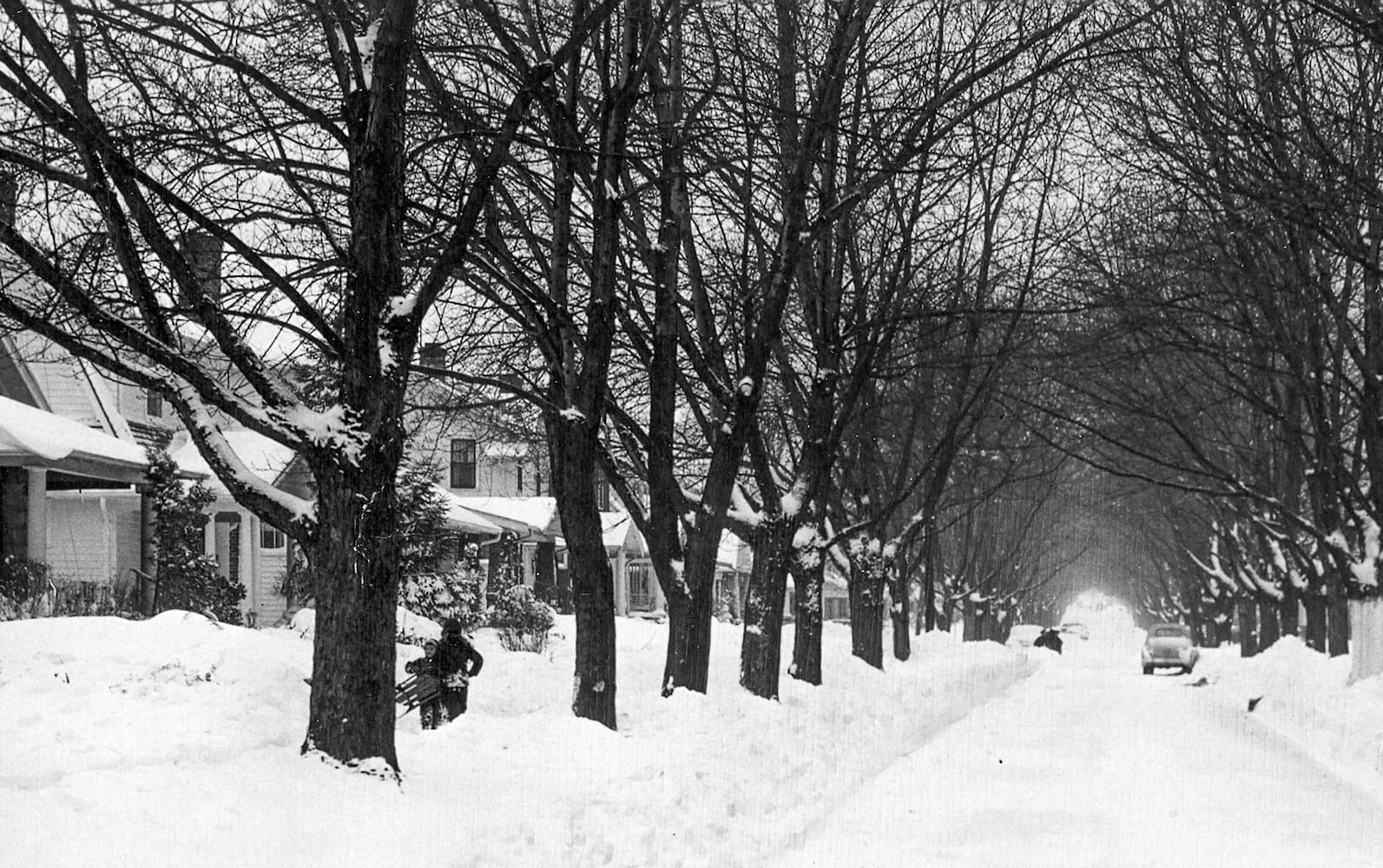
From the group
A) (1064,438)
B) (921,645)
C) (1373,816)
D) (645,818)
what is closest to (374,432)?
(645,818)

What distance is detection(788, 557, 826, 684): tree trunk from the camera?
20172 mm

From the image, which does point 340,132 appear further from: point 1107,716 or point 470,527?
point 470,527

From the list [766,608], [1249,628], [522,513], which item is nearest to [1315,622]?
[1249,628]

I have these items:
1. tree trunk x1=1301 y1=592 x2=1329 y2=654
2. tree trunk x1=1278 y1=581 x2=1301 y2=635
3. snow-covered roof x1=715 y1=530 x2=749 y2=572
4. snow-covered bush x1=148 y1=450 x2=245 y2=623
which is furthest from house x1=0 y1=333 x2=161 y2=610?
snow-covered roof x1=715 y1=530 x2=749 y2=572

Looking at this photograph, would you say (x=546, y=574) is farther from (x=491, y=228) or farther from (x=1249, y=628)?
(x=491, y=228)

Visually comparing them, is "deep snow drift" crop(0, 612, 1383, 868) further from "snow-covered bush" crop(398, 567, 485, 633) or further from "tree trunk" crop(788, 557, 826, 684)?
"snow-covered bush" crop(398, 567, 485, 633)

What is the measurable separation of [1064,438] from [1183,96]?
Answer: 85.9 feet

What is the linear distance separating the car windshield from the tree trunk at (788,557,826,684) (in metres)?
34.5

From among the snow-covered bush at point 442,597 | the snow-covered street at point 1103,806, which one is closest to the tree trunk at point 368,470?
the snow-covered street at point 1103,806

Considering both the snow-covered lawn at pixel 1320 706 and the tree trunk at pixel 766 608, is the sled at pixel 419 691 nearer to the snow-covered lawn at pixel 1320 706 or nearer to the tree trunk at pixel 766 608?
the tree trunk at pixel 766 608

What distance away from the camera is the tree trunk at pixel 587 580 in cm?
1272

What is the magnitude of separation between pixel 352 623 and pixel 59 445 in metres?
15.7

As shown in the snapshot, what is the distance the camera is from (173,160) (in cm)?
1186

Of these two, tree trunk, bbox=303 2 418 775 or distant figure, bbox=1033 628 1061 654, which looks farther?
distant figure, bbox=1033 628 1061 654
